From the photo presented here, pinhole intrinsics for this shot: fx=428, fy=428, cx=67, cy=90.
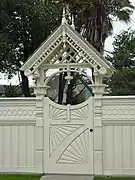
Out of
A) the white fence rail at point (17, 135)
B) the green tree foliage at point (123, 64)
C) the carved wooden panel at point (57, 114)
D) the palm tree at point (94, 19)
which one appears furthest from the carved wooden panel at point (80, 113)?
the green tree foliage at point (123, 64)

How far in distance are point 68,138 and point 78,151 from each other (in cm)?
42

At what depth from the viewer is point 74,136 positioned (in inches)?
432

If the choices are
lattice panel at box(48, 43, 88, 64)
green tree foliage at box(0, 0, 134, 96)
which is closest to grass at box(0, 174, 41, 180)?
lattice panel at box(48, 43, 88, 64)

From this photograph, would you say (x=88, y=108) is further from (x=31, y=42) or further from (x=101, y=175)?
(x=31, y=42)

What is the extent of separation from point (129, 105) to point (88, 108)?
1042 millimetres

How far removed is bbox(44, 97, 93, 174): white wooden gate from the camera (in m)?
10.9

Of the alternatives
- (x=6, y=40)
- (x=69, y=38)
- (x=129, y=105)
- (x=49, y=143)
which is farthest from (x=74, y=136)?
(x=6, y=40)

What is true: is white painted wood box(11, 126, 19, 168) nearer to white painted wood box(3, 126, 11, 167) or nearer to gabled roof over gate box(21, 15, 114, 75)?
white painted wood box(3, 126, 11, 167)

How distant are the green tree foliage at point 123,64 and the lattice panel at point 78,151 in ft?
47.5

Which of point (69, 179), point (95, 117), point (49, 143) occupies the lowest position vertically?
point (69, 179)

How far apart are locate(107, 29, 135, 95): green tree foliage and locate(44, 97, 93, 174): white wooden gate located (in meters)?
14.4

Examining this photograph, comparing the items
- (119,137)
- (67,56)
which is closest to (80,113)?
(119,137)

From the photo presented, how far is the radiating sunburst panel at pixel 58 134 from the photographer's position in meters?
11.0

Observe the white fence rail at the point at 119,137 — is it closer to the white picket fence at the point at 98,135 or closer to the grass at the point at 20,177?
the white picket fence at the point at 98,135
